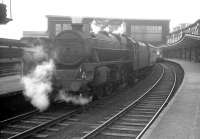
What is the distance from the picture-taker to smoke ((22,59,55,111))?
10.4 m

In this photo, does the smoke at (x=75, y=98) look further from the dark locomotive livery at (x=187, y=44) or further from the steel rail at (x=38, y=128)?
the dark locomotive livery at (x=187, y=44)

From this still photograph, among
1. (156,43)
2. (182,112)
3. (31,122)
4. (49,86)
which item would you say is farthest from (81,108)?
(156,43)

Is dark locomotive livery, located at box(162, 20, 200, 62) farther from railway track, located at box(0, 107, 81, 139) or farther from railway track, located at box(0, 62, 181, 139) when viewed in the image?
railway track, located at box(0, 107, 81, 139)

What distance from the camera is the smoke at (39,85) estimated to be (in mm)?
10422

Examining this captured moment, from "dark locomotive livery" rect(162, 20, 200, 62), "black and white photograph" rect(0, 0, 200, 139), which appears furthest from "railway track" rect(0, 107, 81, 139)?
"dark locomotive livery" rect(162, 20, 200, 62)

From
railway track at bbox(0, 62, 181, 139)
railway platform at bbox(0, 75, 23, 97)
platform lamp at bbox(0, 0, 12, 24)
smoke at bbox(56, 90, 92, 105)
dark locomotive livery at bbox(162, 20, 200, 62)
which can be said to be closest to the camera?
platform lamp at bbox(0, 0, 12, 24)

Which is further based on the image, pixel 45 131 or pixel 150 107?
pixel 150 107

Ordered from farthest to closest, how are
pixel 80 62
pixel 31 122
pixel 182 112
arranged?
pixel 80 62 < pixel 182 112 < pixel 31 122


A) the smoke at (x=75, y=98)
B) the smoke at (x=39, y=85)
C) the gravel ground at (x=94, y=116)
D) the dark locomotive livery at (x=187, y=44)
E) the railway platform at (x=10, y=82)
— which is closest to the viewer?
the gravel ground at (x=94, y=116)

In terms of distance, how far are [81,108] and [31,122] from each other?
2.17 meters

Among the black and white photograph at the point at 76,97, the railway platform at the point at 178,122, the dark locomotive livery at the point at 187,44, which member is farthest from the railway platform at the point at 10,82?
the dark locomotive livery at the point at 187,44

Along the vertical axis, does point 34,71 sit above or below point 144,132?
above

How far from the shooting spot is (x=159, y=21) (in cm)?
5119

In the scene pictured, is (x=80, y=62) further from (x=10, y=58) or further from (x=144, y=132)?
(x=144, y=132)
